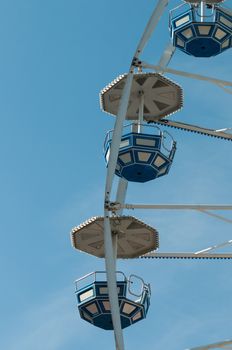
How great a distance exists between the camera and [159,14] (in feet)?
93.5

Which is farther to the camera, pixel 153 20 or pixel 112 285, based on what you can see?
pixel 153 20

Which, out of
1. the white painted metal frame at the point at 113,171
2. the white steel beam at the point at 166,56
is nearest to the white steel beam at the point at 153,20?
the white painted metal frame at the point at 113,171

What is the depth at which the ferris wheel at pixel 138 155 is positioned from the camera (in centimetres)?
2767

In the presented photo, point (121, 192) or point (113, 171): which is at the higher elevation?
point (121, 192)

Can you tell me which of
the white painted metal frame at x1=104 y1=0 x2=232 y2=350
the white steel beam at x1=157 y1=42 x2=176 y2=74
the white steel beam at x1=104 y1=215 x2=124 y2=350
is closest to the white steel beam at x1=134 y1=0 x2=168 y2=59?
the white painted metal frame at x1=104 y1=0 x2=232 y2=350

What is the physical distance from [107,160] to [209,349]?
4.61 m

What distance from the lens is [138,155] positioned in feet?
93.7

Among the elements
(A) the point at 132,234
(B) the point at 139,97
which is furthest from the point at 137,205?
(B) the point at 139,97

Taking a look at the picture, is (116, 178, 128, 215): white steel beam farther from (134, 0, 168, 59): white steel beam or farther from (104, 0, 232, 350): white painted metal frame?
(134, 0, 168, 59): white steel beam

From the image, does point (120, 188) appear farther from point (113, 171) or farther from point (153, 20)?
point (153, 20)

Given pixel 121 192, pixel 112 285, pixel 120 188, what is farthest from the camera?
pixel 120 188

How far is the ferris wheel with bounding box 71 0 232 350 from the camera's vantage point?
90.8ft

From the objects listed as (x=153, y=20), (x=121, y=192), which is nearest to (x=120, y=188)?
(x=121, y=192)

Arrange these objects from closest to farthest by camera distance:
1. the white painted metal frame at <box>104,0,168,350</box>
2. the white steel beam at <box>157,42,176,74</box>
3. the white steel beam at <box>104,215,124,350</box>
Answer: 1. the white steel beam at <box>104,215,124,350</box>
2. the white painted metal frame at <box>104,0,168,350</box>
3. the white steel beam at <box>157,42,176,74</box>
